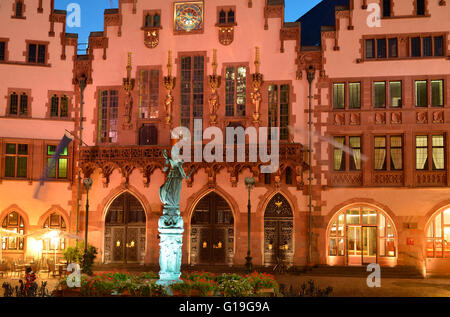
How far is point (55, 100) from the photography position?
38594 millimetres

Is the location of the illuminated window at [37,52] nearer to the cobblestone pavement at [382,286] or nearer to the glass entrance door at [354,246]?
the cobblestone pavement at [382,286]

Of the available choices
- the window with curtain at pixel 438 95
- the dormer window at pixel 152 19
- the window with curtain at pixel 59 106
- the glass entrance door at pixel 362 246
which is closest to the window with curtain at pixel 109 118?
the window with curtain at pixel 59 106

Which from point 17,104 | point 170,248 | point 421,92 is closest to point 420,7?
point 421,92

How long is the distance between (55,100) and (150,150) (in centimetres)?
706

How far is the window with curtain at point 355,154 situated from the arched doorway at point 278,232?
4.32 metres

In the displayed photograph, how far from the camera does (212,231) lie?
36844 millimetres

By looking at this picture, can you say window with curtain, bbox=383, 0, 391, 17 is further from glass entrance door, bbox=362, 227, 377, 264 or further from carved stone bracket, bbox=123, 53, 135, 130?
carved stone bracket, bbox=123, 53, 135, 130

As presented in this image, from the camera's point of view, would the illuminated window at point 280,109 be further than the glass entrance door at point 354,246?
Yes

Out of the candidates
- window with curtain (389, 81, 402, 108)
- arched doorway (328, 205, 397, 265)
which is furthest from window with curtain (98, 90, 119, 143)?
window with curtain (389, 81, 402, 108)

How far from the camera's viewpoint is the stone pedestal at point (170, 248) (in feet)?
76.8

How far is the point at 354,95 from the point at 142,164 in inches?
508

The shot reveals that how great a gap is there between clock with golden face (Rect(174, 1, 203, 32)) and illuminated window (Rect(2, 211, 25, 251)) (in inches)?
585

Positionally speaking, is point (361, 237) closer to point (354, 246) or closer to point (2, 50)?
point (354, 246)
